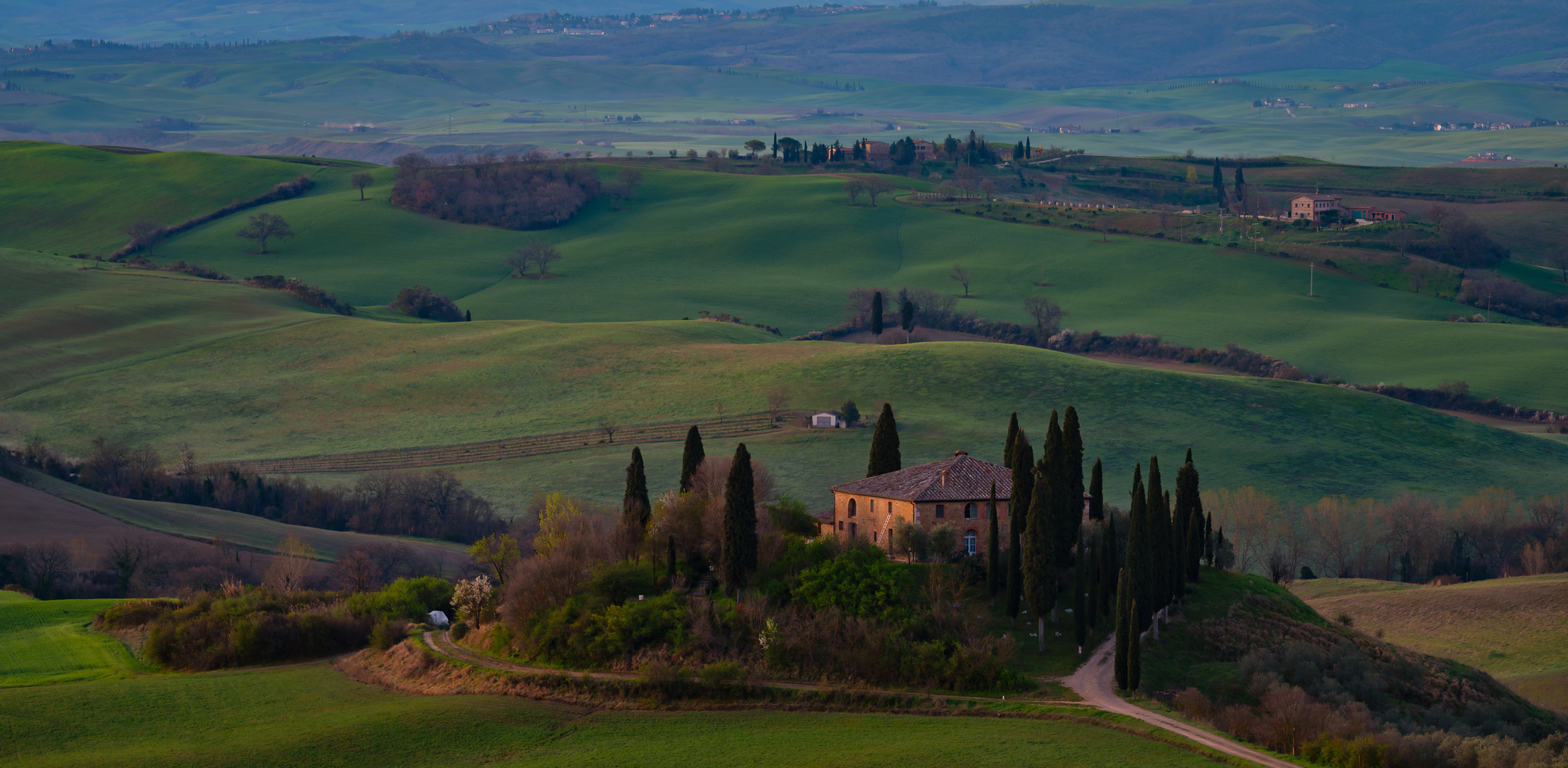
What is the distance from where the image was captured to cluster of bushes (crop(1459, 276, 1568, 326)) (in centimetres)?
→ 16475

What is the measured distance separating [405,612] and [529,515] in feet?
93.7

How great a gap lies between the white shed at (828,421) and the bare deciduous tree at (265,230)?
110484mm

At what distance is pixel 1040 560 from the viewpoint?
174 ft

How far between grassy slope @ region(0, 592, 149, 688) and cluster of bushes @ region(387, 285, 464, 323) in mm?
98108

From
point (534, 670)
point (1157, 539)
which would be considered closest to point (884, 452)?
point (1157, 539)

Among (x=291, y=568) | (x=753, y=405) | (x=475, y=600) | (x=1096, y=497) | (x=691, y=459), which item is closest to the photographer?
(x=475, y=600)

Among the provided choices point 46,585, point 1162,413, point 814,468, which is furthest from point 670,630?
point 1162,413

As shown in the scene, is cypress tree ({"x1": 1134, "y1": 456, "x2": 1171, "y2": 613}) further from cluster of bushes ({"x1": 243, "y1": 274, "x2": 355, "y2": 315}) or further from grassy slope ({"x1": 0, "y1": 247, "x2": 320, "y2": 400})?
cluster of bushes ({"x1": 243, "y1": 274, "x2": 355, "y2": 315})

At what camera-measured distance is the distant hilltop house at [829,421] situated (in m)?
105

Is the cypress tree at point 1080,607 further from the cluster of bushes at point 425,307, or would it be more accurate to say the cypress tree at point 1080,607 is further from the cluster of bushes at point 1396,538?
the cluster of bushes at point 425,307

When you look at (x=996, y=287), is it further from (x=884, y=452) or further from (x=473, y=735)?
(x=473, y=735)

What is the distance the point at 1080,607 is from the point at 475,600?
23521mm

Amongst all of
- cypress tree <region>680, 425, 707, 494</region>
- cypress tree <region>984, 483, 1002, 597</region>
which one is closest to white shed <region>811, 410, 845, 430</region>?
cypress tree <region>680, 425, 707, 494</region>

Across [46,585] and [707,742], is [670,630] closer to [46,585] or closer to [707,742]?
[707,742]
